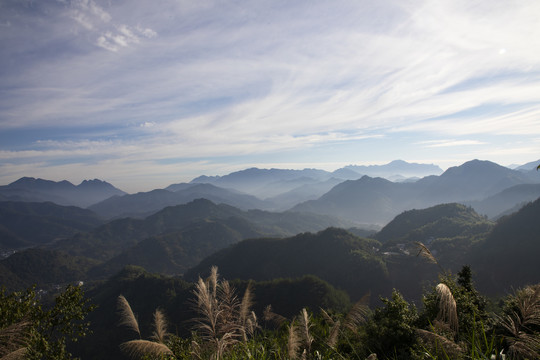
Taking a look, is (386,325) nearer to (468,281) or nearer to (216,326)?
(468,281)

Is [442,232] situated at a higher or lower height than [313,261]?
higher

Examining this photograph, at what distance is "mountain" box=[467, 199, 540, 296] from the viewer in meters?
86.4

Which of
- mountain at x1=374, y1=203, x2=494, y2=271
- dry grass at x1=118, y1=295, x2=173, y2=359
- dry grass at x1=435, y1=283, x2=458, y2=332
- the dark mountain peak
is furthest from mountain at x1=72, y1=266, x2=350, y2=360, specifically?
the dark mountain peak

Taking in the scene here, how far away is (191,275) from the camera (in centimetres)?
15400

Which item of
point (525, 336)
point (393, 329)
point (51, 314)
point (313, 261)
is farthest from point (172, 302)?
point (525, 336)

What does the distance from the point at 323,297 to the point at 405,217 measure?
138885 millimetres

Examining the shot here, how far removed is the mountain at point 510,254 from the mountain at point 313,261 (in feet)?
116

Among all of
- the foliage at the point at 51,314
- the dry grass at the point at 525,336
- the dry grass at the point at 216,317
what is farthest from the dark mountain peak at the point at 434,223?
the dry grass at the point at 216,317

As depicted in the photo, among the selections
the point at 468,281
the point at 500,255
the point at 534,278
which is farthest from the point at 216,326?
the point at 500,255

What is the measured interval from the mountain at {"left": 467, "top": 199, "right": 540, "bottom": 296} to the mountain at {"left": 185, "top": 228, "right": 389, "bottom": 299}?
35242mm

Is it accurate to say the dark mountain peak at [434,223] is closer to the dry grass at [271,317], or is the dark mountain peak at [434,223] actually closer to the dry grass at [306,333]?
the dry grass at [271,317]

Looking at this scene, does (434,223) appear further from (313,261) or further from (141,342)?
(141,342)

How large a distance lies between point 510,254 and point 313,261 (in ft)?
259

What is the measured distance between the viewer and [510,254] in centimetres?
9719
